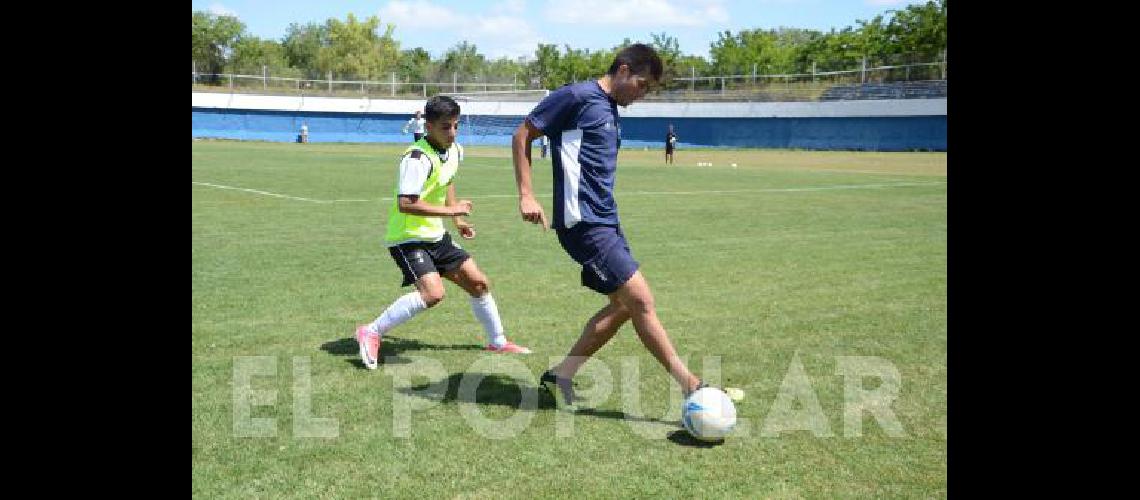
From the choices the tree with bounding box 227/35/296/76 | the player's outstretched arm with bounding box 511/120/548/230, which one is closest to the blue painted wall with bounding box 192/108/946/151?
the tree with bounding box 227/35/296/76

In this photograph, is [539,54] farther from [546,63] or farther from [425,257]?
[425,257]

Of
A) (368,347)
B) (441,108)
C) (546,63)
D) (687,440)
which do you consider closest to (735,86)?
(546,63)

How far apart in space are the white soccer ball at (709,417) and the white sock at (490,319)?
2.27m

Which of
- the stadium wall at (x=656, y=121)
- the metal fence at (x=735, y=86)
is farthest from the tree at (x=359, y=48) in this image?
the stadium wall at (x=656, y=121)

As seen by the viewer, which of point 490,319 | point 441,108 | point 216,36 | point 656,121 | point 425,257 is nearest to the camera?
point 441,108

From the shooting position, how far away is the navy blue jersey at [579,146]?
207 inches

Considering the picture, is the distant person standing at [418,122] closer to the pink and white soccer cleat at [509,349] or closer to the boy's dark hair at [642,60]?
the pink and white soccer cleat at [509,349]

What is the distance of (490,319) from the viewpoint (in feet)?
22.8

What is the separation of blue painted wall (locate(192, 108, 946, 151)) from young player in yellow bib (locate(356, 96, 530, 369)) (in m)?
51.5

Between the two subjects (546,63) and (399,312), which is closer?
(399,312)

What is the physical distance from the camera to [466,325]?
7.86m

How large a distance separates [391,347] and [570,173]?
2486 mm

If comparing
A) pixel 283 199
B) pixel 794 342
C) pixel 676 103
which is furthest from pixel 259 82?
pixel 794 342
